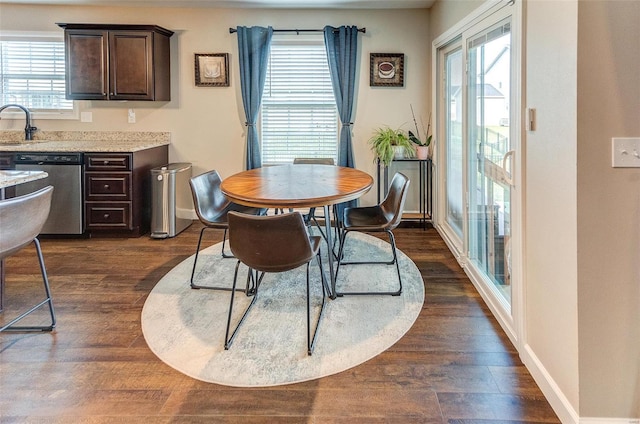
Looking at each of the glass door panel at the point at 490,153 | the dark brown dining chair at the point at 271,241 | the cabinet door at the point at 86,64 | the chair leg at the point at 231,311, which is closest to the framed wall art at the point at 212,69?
the cabinet door at the point at 86,64

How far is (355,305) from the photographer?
2.89 meters

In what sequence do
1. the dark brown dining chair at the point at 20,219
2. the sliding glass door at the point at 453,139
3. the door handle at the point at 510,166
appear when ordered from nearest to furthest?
1. the dark brown dining chair at the point at 20,219
2. the door handle at the point at 510,166
3. the sliding glass door at the point at 453,139

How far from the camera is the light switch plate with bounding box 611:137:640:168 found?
1.57m

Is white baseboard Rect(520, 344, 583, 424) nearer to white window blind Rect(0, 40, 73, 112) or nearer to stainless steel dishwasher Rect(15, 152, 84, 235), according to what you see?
stainless steel dishwasher Rect(15, 152, 84, 235)

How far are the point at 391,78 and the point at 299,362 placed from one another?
12.5ft

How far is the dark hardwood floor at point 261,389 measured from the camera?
1.82 m

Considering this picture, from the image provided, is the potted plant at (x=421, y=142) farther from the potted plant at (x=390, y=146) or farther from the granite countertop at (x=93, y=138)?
the granite countertop at (x=93, y=138)

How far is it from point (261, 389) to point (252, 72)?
3867mm

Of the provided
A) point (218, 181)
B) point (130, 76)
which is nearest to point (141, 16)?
point (130, 76)

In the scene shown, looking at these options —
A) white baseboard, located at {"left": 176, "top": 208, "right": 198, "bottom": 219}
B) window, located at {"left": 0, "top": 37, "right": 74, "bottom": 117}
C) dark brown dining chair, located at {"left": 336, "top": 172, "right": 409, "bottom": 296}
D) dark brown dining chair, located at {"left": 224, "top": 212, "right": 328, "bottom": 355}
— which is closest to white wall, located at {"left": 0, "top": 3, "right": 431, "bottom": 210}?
window, located at {"left": 0, "top": 37, "right": 74, "bottom": 117}

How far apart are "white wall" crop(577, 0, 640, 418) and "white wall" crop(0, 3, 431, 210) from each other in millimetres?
3692

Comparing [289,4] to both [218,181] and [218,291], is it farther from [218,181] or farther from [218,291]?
[218,291]

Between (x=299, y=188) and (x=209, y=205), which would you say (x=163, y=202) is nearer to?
(x=209, y=205)

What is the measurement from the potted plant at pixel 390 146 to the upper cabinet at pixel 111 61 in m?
2.53
